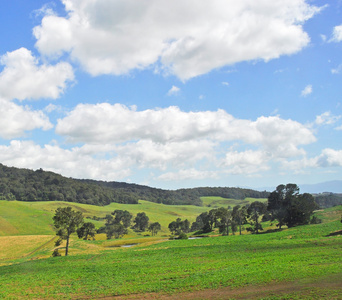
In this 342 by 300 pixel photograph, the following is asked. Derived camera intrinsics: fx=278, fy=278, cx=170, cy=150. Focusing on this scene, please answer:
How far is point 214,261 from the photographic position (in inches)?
1767

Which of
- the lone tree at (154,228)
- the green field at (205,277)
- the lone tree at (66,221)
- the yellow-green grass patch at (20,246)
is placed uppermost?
the lone tree at (66,221)

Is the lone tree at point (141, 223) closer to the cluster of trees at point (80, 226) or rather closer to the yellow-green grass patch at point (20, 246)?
the cluster of trees at point (80, 226)

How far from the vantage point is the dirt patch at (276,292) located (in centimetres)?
2459

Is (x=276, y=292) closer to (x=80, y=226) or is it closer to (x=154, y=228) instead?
(x=80, y=226)

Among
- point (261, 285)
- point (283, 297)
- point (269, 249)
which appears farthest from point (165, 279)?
point (269, 249)

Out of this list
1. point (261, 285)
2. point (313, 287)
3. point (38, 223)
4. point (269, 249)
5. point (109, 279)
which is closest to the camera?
point (313, 287)

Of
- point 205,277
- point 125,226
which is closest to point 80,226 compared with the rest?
point 125,226

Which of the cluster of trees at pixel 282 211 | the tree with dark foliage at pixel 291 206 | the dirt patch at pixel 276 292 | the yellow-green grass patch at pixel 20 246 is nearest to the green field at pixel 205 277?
the dirt patch at pixel 276 292

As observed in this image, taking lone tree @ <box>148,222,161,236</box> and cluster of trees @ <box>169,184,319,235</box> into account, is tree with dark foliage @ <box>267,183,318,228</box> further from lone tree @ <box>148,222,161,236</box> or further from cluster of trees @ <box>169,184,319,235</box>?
lone tree @ <box>148,222,161,236</box>

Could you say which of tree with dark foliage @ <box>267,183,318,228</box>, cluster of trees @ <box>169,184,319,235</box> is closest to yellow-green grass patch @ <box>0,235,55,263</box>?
cluster of trees @ <box>169,184,319,235</box>

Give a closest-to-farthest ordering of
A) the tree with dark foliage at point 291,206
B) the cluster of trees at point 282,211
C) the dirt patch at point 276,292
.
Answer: the dirt patch at point 276,292 < the tree with dark foliage at point 291,206 < the cluster of trees at point 282,211

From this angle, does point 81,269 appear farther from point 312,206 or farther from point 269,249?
point 312,206

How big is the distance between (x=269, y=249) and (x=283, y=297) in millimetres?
29173

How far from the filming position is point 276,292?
2616 cm
